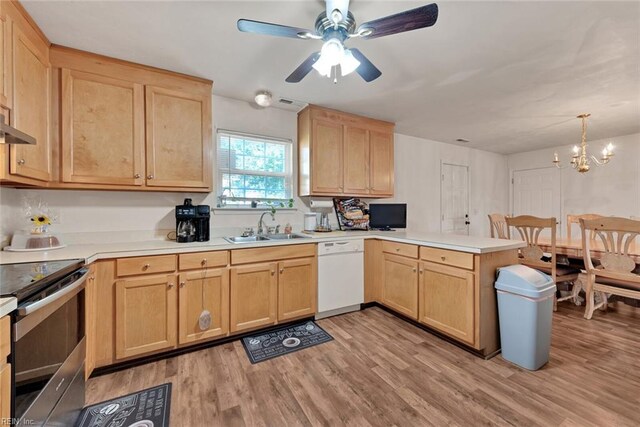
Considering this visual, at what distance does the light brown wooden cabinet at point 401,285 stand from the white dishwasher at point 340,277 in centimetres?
28

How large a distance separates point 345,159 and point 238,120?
1.32 meters

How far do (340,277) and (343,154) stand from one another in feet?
4.84

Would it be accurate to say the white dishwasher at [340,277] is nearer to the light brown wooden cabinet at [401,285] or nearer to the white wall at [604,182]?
the light brown wooden cabinet at [401,285]

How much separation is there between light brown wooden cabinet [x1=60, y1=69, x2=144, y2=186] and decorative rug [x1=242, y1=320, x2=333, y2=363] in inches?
66.4

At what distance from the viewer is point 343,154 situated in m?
3.21

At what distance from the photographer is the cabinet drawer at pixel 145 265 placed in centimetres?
186

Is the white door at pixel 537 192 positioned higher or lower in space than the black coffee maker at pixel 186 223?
higher

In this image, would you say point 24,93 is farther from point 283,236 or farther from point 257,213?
point 283,236

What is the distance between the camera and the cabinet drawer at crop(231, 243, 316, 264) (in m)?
2.28

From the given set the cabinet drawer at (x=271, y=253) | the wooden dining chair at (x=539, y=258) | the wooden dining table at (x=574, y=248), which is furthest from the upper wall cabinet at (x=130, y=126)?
the wooden dining table at (x=574, y=248)

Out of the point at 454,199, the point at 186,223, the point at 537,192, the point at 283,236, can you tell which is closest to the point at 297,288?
the point at 283,236

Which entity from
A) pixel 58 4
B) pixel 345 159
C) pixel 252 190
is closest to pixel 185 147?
pixel 252 190

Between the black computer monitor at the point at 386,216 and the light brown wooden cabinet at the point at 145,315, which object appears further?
the black computer monitor at the point at 386,216

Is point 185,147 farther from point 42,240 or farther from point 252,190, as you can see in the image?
point 42,240
